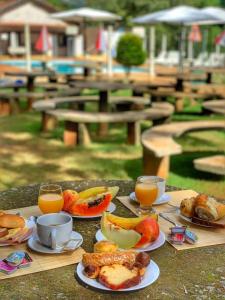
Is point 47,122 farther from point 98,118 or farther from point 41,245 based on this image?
point 41,245

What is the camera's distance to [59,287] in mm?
1425

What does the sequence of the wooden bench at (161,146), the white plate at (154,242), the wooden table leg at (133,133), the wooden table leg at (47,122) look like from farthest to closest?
1. the wooden table leg at (47,122)
2. the wooden table leg at (133,133)
3. the wooden bench at (161,146)
4. the white plate at (154,242)

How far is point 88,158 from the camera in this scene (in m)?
6.33

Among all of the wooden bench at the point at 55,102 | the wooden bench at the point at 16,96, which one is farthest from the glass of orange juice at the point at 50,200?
the wooden bench at the point at 16,96

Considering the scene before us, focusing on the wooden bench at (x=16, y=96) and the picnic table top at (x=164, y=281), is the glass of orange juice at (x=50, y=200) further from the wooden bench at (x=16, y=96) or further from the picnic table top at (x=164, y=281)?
the wooden bench at (x=16, y=96)

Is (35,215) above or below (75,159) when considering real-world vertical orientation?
above

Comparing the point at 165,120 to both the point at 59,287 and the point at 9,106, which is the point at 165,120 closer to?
the point at 9,106

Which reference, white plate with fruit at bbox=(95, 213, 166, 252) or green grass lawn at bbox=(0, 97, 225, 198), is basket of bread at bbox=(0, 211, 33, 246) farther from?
green grass lawn at bbox=(0, 97, 225, 198)

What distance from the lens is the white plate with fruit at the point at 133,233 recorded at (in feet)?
5.21

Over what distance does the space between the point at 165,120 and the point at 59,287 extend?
600 centimetres

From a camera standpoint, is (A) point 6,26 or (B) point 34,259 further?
(A) point 6,26

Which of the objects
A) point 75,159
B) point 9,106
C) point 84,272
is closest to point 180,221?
point 84,272

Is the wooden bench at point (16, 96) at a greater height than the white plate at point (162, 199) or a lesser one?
lesser

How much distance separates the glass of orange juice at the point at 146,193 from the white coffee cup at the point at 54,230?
0.45 m
